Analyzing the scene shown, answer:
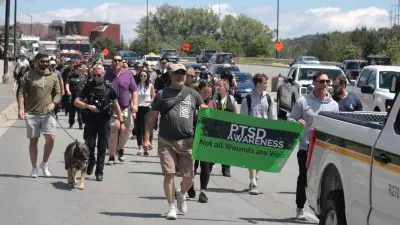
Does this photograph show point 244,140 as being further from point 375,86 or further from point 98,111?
point 375,86

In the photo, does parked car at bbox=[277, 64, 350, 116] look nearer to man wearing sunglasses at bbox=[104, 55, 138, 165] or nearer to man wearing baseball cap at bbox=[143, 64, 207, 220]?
man wearing sunglasses at bbox=[104, 55, 138, 165]

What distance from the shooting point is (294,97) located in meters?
27.6

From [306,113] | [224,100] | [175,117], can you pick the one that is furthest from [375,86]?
[175,117]

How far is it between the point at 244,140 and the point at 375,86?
1255cm

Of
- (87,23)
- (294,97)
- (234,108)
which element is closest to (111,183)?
(234,108)

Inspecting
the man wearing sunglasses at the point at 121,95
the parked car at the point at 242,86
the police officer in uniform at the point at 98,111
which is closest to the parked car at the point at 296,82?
the parked car at the point at 242,86

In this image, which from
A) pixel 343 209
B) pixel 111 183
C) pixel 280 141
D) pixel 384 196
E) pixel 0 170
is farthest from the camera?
pixel 0 170

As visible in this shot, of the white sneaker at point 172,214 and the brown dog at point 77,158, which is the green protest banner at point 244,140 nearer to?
the white sneaker at point 172,214

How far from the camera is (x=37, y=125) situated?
504 inches

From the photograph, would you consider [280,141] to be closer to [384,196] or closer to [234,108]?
[234,108]

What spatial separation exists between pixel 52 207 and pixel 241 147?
2.56 m

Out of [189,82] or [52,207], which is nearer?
[52,207]

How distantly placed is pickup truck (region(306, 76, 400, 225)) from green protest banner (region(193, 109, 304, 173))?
56.0 inches

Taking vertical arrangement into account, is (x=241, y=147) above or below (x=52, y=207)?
above
